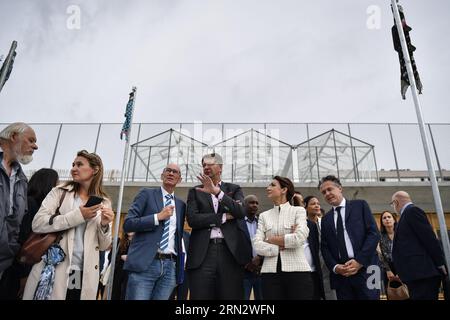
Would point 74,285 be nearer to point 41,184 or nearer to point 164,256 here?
point 164,256

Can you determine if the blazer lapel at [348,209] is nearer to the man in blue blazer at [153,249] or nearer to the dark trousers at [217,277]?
the dark trousers at [217,277]

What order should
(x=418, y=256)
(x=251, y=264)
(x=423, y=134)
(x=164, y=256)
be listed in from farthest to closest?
(x=423, y=134) → (x=251, y=264) → (x=418, y=256) → (x=164, y=256)

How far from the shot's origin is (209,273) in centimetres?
284

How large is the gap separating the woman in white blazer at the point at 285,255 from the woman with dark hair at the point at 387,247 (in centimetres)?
210

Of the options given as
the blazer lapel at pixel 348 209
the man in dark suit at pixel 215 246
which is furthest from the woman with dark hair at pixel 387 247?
the man in dark suit at pixel 215 246

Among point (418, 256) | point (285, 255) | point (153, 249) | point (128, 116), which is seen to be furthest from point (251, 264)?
point (128, 116)

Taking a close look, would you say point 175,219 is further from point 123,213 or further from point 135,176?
point 123,213

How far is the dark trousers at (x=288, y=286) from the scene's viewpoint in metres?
2.85

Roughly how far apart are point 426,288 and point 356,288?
694 mm

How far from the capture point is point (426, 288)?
9.91ft

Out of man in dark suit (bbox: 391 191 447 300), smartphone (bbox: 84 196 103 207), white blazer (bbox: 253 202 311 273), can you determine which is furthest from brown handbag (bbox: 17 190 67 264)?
man in dark suit (bbox: 391 191 447 300)

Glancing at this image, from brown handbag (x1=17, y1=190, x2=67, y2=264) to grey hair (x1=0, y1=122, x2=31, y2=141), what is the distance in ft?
2.71
